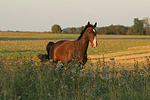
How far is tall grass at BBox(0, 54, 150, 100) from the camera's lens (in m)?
5.23

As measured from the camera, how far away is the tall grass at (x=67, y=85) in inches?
206

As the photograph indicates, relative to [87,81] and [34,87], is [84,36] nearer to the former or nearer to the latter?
[87,81]

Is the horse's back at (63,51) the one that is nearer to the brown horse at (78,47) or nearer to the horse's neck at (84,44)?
the brown horse at (78,47)

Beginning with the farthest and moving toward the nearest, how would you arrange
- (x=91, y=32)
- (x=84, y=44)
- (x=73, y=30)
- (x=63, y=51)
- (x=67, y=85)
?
(x=73, y=30)
(x=63, y=51)
(x=84, y=44)
(x=91, y=32)
(x=67, y=85)

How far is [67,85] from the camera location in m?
5.02

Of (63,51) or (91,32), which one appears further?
(63,51)

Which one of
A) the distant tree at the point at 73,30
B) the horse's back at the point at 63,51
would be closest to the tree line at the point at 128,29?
the distant tree at the point at 73,30

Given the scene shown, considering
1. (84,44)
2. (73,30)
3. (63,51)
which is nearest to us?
(84,44)

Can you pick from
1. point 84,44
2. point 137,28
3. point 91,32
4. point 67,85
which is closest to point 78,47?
point 84,44

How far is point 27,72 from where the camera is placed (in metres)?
6.02

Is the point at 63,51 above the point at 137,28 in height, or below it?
below

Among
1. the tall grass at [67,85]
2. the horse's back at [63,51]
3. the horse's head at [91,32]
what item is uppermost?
the horse's head at [91,32]

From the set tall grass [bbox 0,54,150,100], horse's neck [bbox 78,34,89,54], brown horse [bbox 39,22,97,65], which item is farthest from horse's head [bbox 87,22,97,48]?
tall grass [bbox 0,54,150,100]

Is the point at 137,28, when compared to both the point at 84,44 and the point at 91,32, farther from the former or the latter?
the point at 91,32
